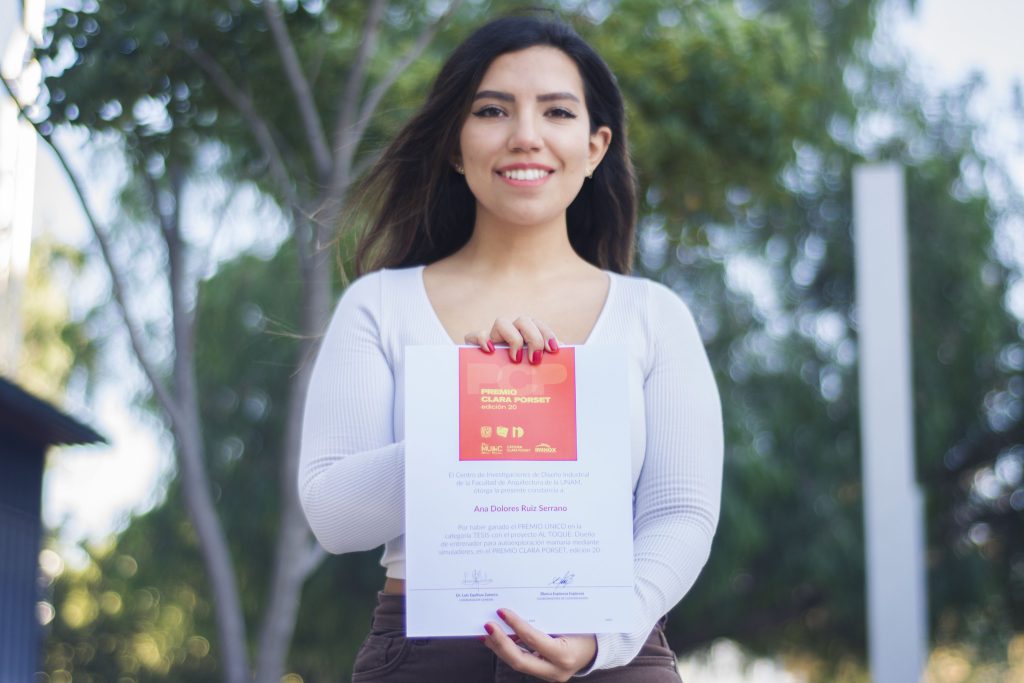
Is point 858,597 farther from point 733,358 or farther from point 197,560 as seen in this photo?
point 197,560

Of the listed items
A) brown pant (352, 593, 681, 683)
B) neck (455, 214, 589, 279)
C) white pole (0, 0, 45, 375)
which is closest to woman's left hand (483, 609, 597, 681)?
brown pant (352, 593, 681, 683)

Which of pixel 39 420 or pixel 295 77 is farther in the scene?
pixel 39 420

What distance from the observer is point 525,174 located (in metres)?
2.27

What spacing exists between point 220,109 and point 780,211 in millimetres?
8239

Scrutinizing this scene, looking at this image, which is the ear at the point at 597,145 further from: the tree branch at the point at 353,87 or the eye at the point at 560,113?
the tree branch at the point at 353,87

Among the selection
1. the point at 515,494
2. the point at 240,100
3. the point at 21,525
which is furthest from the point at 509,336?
the point at 21,525

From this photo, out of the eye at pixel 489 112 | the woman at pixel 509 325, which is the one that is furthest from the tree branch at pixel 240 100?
the eye at pixel 489 112

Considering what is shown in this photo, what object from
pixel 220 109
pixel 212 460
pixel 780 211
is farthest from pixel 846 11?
pixel 220 109

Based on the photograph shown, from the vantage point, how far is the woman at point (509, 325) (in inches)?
81.0

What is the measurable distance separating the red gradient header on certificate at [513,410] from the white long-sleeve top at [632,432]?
0.14 metres

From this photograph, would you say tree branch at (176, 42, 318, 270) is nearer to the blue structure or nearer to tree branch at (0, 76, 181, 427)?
tree branch at (0, 76, 181, 427)

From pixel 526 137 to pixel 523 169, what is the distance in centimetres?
6
